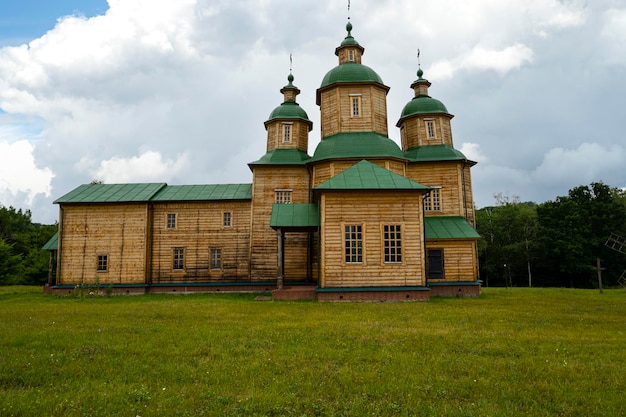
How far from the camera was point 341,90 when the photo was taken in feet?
79.5

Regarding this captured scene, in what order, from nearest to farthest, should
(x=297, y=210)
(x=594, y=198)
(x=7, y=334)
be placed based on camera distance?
(x=7, y=334) < (x=297, y=210) < (x=594, y=198)

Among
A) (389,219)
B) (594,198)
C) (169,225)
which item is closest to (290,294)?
(389,219)

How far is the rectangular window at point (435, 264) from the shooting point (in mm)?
21500

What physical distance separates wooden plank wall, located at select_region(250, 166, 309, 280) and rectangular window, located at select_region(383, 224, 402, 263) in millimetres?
6755

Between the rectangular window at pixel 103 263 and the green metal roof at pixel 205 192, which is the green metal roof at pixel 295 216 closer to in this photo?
the green metal roof at pixel 205 192

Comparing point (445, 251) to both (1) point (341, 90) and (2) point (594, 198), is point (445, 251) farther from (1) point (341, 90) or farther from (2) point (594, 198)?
(2) point (594, 198)

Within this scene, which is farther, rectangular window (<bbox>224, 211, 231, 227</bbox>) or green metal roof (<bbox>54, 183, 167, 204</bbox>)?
rectangular window (<bbox>224, 211, 231, 227</bbox>)

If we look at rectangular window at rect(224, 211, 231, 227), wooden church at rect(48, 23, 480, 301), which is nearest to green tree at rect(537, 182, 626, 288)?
wooden church at rect(48, 23, 480, 301)

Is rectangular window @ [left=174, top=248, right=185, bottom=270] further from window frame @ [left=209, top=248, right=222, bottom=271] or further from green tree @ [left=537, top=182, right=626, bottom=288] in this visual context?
green tree @ [left=537, top=182, right=626, bottom=288]

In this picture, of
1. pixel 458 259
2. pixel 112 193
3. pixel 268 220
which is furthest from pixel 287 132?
pixel 458 259

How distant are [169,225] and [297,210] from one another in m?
9.64

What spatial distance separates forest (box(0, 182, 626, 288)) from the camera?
3744 cm

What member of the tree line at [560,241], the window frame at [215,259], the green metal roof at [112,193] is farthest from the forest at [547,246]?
the window frame at [215,259]

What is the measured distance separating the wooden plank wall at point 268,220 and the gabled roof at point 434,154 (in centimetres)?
677
